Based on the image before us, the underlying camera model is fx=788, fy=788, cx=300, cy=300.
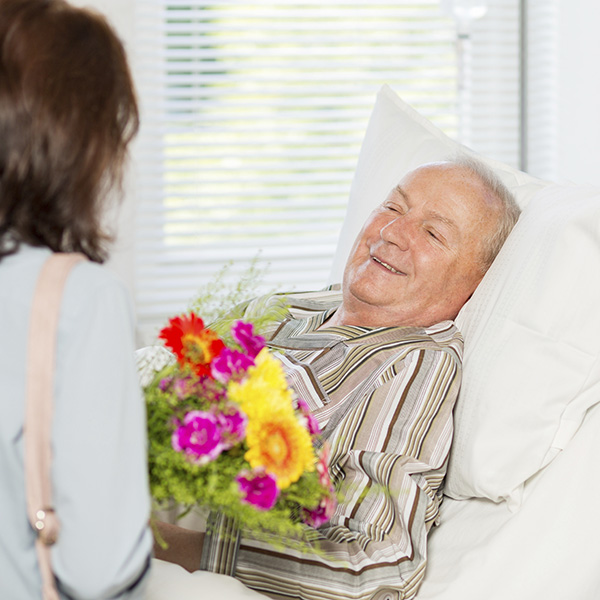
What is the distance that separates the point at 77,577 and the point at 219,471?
0.76ft

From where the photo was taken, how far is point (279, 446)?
2.78 ft

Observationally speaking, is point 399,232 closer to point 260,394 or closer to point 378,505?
point 378,505

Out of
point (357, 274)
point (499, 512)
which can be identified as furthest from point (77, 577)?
point (357, 274)

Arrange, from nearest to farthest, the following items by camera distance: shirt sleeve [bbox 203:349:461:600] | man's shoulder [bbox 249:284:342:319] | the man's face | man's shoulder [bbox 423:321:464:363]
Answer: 1. shirt sleeve [bbox 203:349:461:600]
2. man's shoulder [bbox 423:321:464:363]
3. the man's face
4. man's shoulder [bbox 249:284:342:319]

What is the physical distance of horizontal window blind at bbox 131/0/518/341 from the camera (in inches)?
112

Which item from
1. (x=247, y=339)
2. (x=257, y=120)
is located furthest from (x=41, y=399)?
(x=257, y=120)

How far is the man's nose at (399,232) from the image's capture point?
5.31 feet

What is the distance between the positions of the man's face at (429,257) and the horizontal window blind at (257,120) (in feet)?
4.38

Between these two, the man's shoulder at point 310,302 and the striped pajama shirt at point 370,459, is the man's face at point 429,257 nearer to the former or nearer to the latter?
the striped pajama shirt at point 370,459

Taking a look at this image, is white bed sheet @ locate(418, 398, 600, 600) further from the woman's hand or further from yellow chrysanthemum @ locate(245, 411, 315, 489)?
yellow chrysanthemum @ locate(245, 411, 315, 489)

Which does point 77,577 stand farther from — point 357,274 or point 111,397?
point 357,274

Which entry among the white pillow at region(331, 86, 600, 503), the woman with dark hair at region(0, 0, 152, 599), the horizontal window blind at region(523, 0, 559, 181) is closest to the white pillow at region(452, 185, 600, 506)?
the white pillow at region(331, 86, 600, 503)

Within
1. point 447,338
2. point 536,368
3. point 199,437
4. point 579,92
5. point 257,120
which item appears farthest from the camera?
point 257,120

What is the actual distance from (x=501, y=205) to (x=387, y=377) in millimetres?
493
